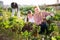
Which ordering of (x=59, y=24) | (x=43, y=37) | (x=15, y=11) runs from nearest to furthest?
(x=43, y=37) → (x=59, y=24) → (x=15, y=11)

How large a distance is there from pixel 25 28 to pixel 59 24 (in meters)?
0.41

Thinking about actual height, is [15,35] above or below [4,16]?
below

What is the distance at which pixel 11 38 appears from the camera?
6.80ft

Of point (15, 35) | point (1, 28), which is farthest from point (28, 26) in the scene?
point (1, 28)

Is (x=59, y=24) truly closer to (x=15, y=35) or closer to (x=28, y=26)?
(x=28, y=26)

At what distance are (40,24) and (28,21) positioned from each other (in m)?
0.22

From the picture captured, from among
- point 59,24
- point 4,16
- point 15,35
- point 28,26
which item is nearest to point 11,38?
point 15,35

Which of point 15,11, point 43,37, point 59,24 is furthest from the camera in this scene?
point 15,11

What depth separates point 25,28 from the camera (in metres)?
2.09

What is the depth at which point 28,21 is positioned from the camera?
7.39ft

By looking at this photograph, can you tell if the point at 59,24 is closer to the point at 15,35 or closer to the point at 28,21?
the point at 28,21

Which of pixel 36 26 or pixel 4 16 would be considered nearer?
pixel 36 26

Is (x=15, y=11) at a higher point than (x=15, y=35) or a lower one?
higher

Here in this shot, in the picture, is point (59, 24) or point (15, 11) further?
point (15, 11)
